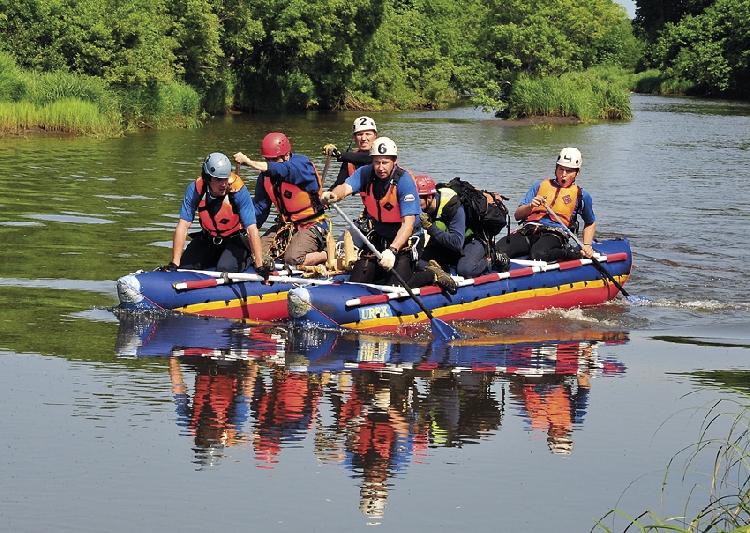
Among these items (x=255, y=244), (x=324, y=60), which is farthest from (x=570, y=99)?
(x=255, y=244)

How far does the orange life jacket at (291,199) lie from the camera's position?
1261 cm

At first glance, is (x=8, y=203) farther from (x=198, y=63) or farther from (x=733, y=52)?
(x=733, y=52)

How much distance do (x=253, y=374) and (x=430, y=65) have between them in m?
60.0

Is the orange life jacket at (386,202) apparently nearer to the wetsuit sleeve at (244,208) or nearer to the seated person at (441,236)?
the seated person at (441,236)

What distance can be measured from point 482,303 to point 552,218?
6.24 feet

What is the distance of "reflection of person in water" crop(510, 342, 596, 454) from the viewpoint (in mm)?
8289

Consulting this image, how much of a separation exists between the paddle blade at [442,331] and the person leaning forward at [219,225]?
173 cm

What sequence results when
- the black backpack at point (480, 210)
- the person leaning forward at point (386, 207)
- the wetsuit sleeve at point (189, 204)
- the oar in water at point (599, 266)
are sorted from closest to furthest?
the person leaning forward at point (386, 207) → the wetsuit sleeve at point (189, 204) → the black backpack at point (480, 210) → the oar in water at point (599, 266)

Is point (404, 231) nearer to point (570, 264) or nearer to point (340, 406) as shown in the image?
point (570, 264)

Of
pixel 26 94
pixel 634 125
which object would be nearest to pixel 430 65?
pixel 634 125

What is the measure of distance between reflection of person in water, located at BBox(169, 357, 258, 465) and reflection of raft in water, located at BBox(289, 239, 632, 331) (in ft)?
4.63

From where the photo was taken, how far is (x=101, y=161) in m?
27.8

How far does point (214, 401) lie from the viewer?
28.7ft

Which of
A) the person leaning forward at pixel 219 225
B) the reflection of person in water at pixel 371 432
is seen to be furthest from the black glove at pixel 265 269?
the reflection of person in water at pixel 371 432
